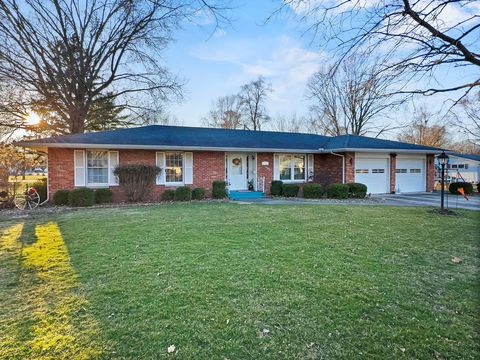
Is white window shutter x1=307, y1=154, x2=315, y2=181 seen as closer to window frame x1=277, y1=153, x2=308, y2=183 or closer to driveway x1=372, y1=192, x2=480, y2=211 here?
window frame x1=277, y1=153, x2=308, y2=183

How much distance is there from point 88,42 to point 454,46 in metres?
21.3

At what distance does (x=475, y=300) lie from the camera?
131 inches

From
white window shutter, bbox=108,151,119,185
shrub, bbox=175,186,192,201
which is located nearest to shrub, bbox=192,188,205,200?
shrub, bbox=175,186,192,201

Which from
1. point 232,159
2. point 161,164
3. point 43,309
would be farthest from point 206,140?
point 43,309

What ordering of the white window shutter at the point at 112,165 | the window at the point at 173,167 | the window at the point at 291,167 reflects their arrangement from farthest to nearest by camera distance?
1. the window at the point at 291,167
2. the window at the point at 173,167
3. the white window shutter at the point at 112,165

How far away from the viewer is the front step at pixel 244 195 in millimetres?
14150

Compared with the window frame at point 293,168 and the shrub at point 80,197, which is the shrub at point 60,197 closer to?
the shrub at point 80,197

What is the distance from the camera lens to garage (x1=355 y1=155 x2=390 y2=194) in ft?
50.3

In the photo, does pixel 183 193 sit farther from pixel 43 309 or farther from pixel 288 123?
pixel 288 123

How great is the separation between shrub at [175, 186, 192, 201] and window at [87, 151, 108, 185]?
3174 mm

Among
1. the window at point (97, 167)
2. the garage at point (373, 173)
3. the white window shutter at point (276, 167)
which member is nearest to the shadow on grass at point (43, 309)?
the window at point (97, 167)

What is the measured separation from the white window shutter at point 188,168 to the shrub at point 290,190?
4962mm

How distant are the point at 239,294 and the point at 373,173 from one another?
14.6 metres

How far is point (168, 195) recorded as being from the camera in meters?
12.7
